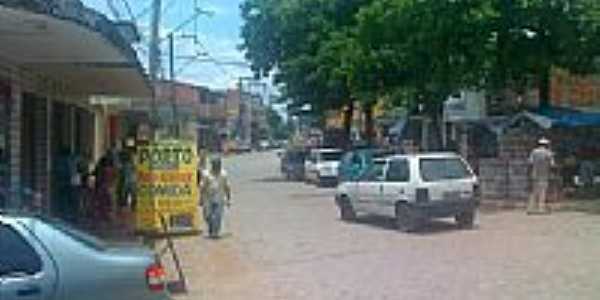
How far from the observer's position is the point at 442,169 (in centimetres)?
2381

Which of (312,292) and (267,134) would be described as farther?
(267,134)

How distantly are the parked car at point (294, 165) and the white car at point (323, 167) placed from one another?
2.90 meters

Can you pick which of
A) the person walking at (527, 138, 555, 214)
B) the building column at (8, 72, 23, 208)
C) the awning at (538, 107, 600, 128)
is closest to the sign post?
the building column at (8, 72, 23, 208)

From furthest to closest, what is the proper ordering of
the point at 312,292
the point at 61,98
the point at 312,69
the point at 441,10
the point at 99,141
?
1. the point at 312,69
2. the point at 99,141
3. the point at 441,10
4. the point at 61,98
5. the point at 312,292

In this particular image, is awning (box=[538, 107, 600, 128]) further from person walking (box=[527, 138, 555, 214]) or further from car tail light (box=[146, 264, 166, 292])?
car tail light (box=[146, 264, 166, 292])

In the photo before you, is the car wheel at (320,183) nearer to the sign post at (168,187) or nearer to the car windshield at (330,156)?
the car windshield at (330,156)

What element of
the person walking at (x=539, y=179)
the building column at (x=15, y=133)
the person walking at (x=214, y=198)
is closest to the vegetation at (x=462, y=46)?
the person walking at (x=539, y=179)

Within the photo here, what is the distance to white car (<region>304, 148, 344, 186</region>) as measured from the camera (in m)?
49.3

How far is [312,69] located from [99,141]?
46.9 ft

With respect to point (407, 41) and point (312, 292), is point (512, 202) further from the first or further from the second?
point (312, 292)

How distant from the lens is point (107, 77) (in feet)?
74.8

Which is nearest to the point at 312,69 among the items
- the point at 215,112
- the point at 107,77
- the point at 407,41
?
the point at 407,41

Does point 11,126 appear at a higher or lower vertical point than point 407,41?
lower

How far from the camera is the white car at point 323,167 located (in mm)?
49344
